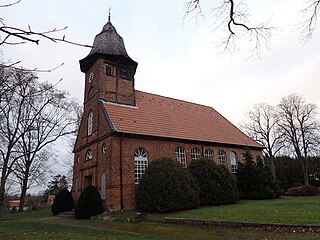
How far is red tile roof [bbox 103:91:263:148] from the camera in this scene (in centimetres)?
1889

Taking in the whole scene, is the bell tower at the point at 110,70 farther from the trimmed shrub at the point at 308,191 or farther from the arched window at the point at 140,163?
the trimmed shrub at the point at 308,191

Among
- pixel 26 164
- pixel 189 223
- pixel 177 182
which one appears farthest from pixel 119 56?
pixel 26 164

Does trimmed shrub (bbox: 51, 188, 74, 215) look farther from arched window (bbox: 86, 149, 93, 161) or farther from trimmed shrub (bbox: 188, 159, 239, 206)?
trimmed shrub (bbox: 188, 159, 239, 206)

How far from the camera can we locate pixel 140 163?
18062mm

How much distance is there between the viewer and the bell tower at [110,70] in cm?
1998

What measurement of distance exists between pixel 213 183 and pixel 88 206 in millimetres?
7584

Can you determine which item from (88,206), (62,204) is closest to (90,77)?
(62,204)

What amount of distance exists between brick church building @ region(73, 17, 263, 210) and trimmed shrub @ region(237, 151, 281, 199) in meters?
1.90

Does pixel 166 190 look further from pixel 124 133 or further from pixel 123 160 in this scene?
pixel 124 133

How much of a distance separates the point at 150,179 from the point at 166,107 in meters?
8.92

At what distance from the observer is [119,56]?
20.5m

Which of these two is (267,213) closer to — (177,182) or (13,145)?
(177,182)

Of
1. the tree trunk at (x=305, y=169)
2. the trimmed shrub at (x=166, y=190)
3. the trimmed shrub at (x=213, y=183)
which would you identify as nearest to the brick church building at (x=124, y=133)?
the trimmed shrub at (x=166, y=190)

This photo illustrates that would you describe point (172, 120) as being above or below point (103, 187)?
above
